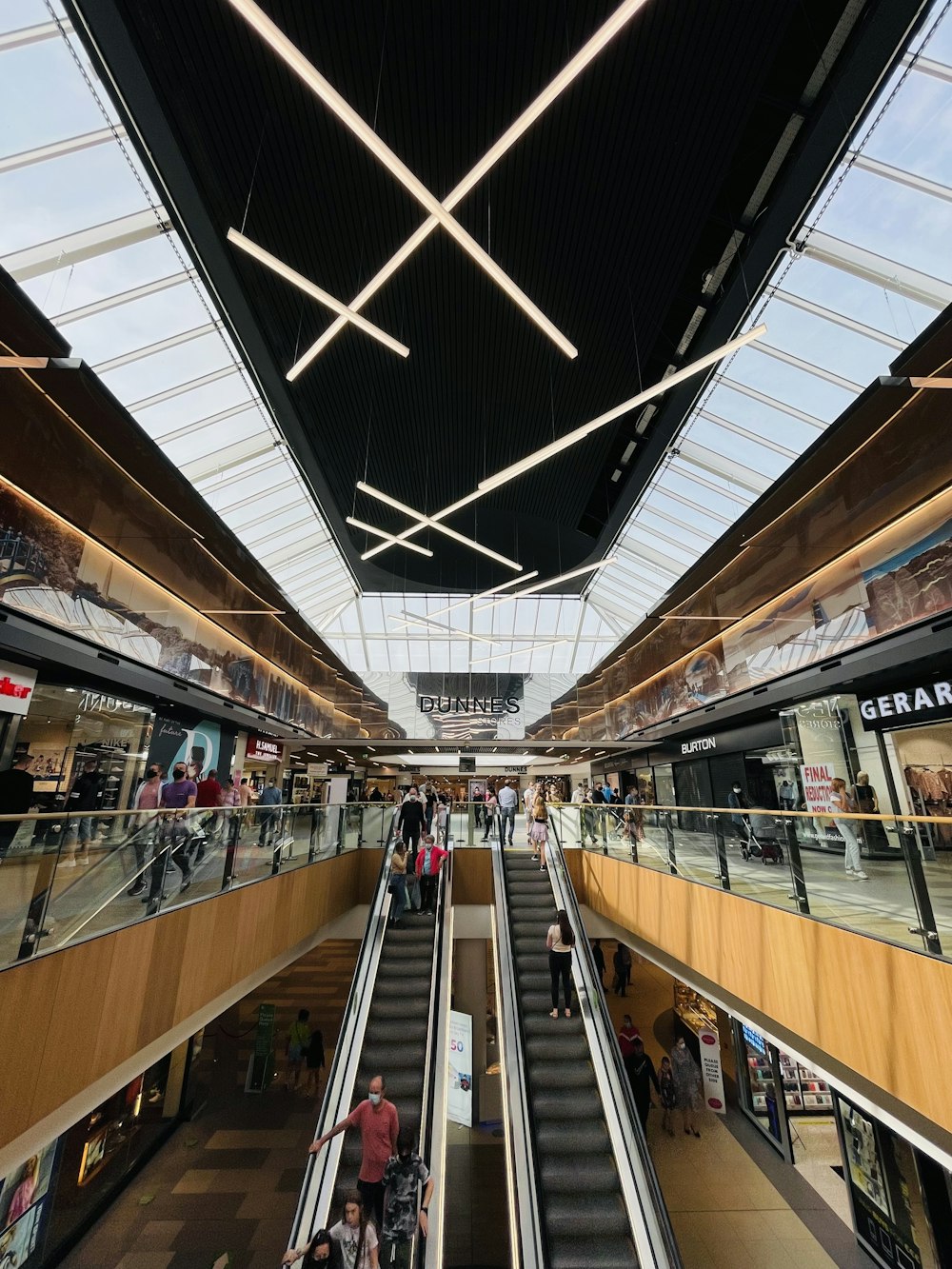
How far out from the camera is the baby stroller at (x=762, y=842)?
6094 millimetres

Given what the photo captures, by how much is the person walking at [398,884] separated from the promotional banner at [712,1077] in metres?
7.66

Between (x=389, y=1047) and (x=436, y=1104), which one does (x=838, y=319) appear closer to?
(x=436, y=1104)

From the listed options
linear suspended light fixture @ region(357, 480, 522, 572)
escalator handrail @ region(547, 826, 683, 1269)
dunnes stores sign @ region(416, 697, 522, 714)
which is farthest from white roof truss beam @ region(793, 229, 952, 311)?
dunnes stores sign @ region(416, 697, 522, 714)

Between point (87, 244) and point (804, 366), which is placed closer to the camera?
point (87, 244)

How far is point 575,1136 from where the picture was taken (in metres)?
6.50

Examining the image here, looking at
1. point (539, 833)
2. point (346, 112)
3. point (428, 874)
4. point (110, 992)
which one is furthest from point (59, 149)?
point (539, 833)

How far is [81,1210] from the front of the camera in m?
8.69

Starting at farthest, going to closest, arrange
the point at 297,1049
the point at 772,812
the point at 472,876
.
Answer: the point at 297,1049
the point at 472,876
the point at 772,812

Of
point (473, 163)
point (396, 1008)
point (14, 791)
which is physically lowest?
point (396, 1008)

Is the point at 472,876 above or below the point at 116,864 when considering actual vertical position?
below

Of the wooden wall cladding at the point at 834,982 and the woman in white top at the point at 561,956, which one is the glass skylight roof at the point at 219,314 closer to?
the wooden wall cladding at the point at 834,982

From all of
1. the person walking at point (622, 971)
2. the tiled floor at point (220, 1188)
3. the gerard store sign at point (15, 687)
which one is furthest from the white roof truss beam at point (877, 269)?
the person walking at point (622, 971)

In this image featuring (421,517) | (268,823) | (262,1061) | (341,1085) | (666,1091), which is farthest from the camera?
(262,1061)

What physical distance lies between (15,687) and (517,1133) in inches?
353
